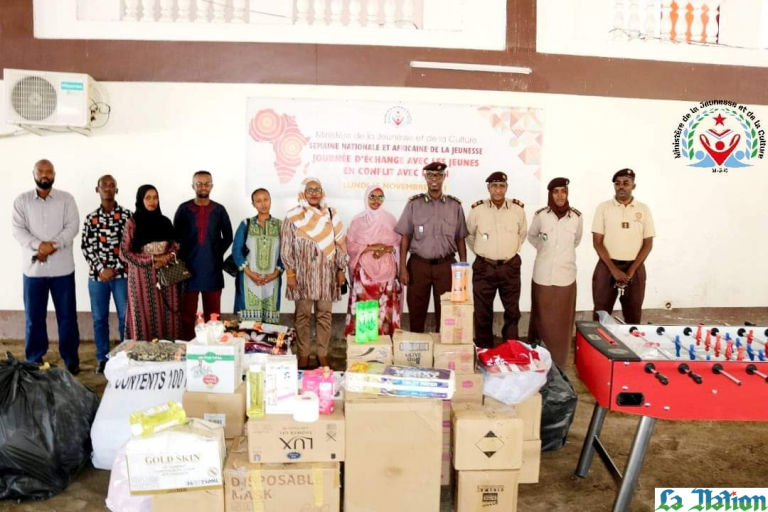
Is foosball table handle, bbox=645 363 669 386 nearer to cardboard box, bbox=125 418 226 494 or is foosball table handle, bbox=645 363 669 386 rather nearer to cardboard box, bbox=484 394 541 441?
cardboard box, bbox=484 394 541 441

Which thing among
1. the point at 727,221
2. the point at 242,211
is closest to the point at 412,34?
the point at 242,211

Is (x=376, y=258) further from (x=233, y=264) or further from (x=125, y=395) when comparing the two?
(x=125, y=395)

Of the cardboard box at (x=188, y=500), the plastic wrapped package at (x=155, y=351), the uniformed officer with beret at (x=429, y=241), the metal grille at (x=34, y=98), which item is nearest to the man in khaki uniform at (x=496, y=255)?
the uniformed officer with beret at (x=429, y=241)

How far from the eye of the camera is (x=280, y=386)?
2240 mm

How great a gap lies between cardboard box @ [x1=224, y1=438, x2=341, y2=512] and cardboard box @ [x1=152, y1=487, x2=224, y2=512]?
49 mm

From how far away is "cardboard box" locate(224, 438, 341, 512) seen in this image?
6.99 ft

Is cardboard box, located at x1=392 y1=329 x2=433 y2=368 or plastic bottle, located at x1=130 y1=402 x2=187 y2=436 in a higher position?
cardboard box, located at x1=392 y1=329 x2=433 y2=368

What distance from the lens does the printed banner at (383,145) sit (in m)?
4.83

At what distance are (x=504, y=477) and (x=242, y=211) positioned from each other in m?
3.44

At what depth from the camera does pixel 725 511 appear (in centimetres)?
233

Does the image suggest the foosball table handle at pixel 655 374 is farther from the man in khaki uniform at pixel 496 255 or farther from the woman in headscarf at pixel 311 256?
the woman in headscarf at pixel 311 256

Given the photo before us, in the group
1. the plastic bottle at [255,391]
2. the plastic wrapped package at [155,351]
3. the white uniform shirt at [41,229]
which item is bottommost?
the plastic wrapped package at [155,351]

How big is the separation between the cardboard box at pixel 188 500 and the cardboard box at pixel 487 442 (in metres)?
0.96

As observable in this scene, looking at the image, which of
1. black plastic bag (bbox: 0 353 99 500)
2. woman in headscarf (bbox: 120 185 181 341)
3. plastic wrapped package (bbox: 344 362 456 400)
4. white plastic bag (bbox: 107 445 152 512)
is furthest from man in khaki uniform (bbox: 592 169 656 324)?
black plastic bag (bbox: 0 353 99 500)
